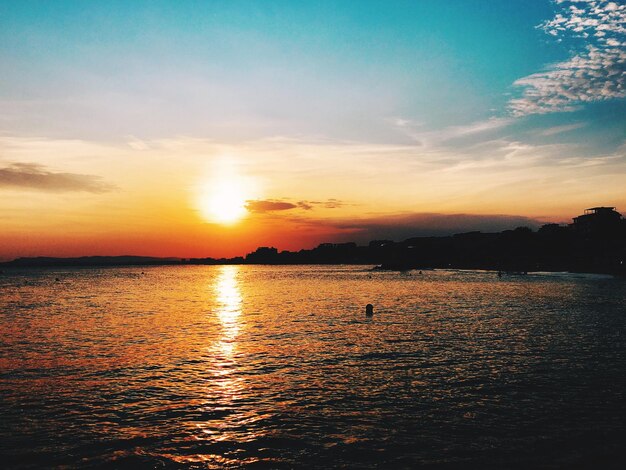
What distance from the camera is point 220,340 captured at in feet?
140

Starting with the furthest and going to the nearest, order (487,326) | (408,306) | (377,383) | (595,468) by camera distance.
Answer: (408,306)
(487,326)
(377,383)
(595,468)

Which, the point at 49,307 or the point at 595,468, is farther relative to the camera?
the point at 49,307

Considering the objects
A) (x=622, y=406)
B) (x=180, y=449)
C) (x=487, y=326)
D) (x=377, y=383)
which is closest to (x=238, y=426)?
(x=180, y=449)

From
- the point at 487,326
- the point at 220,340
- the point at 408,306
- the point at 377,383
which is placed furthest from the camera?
the point at 408,306

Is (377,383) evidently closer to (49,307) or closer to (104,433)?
(104,433)

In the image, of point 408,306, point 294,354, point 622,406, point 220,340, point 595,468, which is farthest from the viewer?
point 408,306

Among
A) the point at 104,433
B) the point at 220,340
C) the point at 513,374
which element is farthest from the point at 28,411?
the point at 513,374

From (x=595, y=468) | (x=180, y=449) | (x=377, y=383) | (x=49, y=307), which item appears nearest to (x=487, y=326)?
(x=377, y=383)

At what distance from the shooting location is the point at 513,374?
91.3 ft

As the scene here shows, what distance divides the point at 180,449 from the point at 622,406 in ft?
67.2

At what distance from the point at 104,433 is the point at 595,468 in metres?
18.8

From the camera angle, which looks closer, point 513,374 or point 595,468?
point 595,468

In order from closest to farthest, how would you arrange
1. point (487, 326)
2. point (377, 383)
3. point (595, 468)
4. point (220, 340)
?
point (595, 468) < point (377, 383) < point (220, 340) < point (487, 326)

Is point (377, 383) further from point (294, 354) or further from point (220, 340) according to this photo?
point (220, 340)
